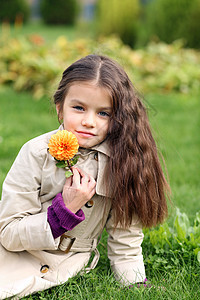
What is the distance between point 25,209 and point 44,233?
0.55ft

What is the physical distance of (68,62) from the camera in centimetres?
614

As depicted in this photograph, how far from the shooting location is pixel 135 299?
6.77ft

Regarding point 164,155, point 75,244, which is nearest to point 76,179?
point 75,244

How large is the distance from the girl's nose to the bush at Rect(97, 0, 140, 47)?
11484 mm

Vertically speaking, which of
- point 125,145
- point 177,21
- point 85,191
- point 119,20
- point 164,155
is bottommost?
point 164,155

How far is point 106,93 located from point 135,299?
1035mm

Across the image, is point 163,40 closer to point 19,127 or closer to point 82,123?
point 19,127

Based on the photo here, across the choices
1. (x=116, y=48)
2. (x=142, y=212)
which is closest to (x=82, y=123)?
(x=142, y=212)

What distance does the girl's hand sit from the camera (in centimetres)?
199

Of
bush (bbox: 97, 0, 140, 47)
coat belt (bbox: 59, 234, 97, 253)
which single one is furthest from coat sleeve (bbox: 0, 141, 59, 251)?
bush (bbox: 97, 0, 140, 47)

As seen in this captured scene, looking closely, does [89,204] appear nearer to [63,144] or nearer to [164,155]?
[63,144]

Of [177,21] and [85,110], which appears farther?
[177,21]

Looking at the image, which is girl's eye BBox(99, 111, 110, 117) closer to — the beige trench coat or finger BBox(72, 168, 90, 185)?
the beige trench coat

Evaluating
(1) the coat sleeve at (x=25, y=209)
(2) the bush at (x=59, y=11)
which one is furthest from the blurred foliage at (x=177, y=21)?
(2) the bush at (x=59, y=11)
